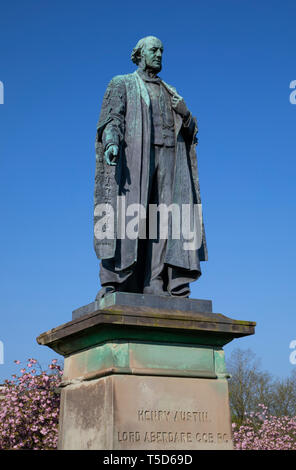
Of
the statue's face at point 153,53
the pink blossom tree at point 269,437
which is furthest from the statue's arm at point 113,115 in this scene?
the pink blossom tree at point 269,437

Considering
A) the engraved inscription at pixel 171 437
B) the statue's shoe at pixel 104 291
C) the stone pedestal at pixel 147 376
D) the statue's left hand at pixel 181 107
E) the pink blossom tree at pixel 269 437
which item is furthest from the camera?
the pink blossom tree at pixel 269 437

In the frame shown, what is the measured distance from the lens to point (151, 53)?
7.01 metres

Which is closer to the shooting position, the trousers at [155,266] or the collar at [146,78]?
the trousers at [155,266]

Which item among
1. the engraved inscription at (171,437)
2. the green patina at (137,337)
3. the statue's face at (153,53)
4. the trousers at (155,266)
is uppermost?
the statue's face at (153,53)

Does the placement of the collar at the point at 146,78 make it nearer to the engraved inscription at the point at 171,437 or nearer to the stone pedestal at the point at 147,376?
the stone pedestal at the point at 147,376

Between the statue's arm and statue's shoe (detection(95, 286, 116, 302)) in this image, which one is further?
the statue's arm

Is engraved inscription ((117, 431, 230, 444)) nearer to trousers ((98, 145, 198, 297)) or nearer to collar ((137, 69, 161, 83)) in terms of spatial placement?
trousers ((98, 145, 198, 297))

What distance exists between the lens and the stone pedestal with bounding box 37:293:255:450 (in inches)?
204

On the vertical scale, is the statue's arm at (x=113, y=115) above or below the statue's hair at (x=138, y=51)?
below

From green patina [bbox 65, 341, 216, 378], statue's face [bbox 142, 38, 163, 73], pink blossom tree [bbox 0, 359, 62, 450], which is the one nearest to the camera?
green patina [bbox 65, 341, 216, 378]

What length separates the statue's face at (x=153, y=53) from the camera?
7008mm

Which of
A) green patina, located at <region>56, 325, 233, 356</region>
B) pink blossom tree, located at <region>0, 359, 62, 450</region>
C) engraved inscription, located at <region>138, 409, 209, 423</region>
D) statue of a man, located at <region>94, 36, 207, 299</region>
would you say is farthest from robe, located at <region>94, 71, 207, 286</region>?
pink blossom tree, located at <region>0, 359, 62, 450</region>

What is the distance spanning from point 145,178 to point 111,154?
528 mm

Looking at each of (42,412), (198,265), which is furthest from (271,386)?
(198,265)
